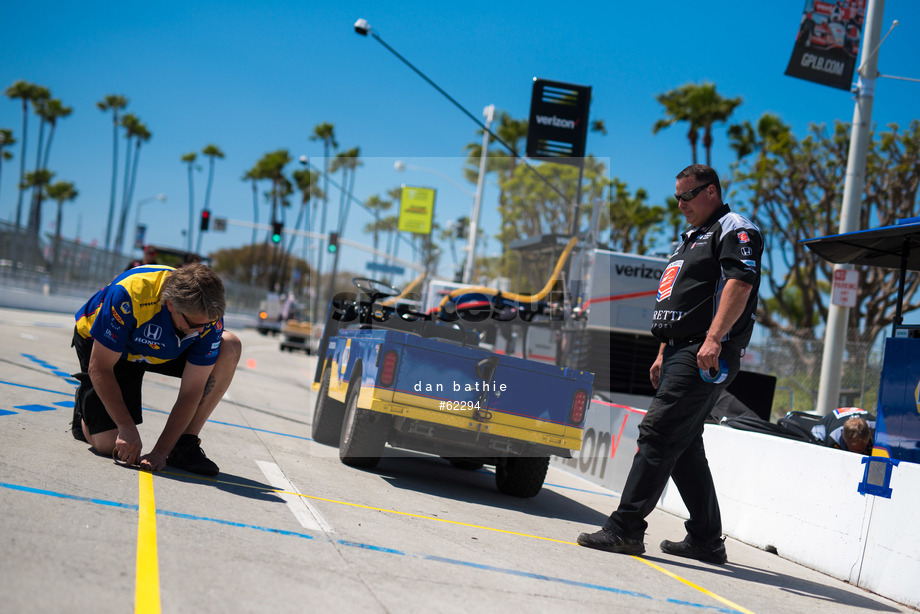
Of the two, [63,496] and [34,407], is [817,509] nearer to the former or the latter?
[63,496]

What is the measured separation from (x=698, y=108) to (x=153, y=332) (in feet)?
115

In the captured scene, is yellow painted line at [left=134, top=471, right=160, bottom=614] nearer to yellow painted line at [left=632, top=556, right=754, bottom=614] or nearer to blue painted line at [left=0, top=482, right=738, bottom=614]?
blue painted line at [left=0, top=482, right=738, bottom=614]

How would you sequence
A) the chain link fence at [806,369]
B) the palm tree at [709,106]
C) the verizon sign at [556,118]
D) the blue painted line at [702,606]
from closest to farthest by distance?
1. the blue painted line at [702,606]
2. the chain link fence at [806,369]
3. the verizon sign at [556,118]
4. the palm tree at [709,106]

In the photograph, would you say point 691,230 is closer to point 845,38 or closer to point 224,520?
point 224,520

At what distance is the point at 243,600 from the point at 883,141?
28864 mm

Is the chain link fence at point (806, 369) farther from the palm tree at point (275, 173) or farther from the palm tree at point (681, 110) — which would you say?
the palm tree at point (275, 173)

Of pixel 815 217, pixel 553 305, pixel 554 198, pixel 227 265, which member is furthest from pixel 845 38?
pixel 227 265

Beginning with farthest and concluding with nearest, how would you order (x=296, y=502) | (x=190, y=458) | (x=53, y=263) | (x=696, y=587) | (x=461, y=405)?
(x=53, y=263)
(x=461, y=405)
(x=190, y=458)
(x=296, y=502)
(x=696, y=587)

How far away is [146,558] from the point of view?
3.29 m

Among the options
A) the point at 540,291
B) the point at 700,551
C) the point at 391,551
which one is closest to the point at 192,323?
the point at 391,551

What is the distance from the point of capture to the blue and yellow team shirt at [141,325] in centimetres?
482

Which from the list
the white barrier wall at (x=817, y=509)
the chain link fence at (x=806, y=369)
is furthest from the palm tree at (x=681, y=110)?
the white barrier wall at (x=817, y=509)

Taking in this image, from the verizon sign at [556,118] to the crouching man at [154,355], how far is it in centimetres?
1449

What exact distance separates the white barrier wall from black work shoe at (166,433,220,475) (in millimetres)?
4164
